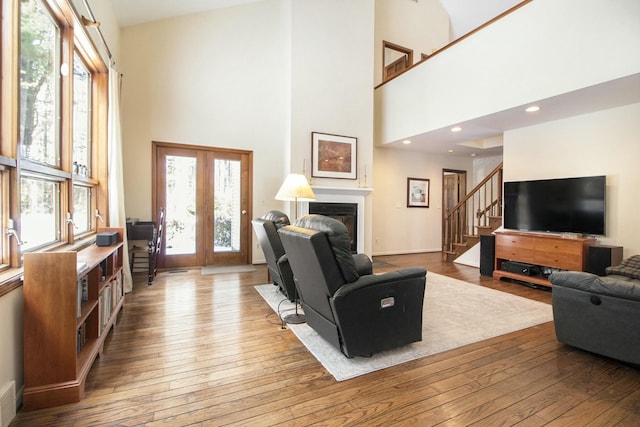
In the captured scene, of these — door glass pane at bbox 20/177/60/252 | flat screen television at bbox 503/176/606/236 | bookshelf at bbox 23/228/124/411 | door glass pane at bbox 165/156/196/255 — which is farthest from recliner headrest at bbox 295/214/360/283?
door glass pane at bbox 165/156/196/255

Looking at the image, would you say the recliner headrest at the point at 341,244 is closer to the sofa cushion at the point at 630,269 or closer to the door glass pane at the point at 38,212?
the door glass pane at the point at 38,212

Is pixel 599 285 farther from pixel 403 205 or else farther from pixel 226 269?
pixel 403 205

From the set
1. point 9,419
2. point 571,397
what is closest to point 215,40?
point 9,419

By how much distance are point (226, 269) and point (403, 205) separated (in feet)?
14.6

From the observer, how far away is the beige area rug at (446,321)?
224cm

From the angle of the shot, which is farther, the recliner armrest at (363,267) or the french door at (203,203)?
the french door at (203,203)

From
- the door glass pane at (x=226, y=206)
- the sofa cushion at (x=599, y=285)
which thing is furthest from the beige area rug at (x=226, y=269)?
the sofa cushion at (x=599, y=285)

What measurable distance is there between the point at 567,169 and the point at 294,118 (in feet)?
14.9

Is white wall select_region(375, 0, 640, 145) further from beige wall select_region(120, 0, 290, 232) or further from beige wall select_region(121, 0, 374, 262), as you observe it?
beige wall select_region(120, 0, 290, 232)

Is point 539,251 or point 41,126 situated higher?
point 41,126

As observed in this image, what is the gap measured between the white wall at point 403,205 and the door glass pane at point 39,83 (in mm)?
5737

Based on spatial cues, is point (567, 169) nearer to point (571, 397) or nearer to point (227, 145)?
point (571, 397)

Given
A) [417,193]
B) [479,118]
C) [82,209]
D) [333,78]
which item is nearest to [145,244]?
[82,209]

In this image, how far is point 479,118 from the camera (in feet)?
14.6
